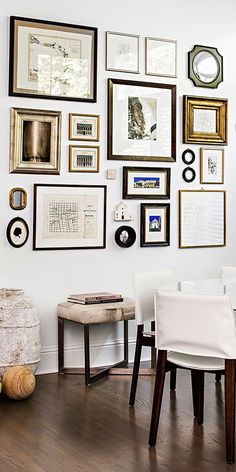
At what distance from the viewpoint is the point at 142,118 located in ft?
17.7

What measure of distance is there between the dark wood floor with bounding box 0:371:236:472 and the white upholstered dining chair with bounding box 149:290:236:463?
0.16 meters

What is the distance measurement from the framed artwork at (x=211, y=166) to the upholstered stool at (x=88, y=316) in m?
1.31

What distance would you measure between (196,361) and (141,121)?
2439 mm

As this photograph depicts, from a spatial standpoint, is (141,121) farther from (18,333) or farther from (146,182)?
(18,333)

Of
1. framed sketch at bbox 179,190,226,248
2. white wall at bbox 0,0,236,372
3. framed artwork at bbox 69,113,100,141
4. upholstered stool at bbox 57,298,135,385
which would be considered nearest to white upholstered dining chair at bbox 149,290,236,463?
upholstered stool at bbox 57,298,135,385

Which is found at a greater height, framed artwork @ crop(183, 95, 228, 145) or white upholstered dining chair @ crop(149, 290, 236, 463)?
framed artwork @ crop(183, 95, 228, 145)

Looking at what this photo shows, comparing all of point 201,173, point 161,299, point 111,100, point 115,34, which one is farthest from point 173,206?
point 161,299

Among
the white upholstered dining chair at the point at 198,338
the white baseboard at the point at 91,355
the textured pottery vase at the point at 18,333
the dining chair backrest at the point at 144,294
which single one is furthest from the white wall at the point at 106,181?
the white upholstered dining chair at the point at 198,338

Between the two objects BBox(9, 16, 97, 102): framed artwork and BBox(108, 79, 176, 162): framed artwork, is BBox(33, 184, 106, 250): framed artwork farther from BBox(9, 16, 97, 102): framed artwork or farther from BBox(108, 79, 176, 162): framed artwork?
BBox(9, 16, 97, 102): framed artwork

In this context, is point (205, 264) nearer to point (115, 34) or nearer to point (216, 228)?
point (216, 228)

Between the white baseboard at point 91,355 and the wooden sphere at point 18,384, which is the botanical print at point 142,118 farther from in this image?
the wooden sphere at point 18,384

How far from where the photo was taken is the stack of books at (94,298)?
16.0ft

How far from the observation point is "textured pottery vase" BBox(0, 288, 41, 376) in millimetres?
4500

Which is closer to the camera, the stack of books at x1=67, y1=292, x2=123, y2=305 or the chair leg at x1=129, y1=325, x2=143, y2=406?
the chair leg at x1=129, y1=325, x2=143, y2=406
